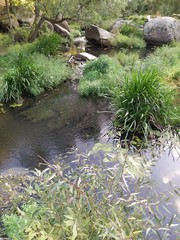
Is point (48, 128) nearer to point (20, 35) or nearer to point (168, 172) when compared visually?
point (168, 172)

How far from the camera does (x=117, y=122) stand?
6.06 m

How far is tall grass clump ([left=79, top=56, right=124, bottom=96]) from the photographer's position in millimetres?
7688

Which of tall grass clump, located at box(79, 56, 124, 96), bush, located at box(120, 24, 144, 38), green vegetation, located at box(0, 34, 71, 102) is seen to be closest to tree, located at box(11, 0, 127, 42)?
green vegetation, located at box(0, 34, 71, 102)

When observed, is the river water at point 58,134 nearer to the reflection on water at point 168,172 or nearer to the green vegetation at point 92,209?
the reflection on water at point 168,172

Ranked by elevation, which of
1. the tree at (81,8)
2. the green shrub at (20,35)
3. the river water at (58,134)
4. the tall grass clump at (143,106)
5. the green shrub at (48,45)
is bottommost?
the river water at (58,134)

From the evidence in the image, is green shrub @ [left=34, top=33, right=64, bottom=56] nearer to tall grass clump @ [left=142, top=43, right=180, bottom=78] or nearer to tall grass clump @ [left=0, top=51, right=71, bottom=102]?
tall grass clump @ [left=0, top=51, right=71, bottom=102]

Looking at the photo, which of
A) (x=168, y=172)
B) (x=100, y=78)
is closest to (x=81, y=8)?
(x=100, y=78)

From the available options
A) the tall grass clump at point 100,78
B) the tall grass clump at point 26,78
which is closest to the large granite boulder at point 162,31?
the tall grass clump at point 100,78

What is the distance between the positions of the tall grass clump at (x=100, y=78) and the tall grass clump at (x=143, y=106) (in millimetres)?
1149

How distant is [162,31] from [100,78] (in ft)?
29.8

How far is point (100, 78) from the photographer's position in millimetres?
8414

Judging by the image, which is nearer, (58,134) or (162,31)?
(58,134)

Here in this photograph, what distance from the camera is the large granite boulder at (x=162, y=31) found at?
50.7 feet

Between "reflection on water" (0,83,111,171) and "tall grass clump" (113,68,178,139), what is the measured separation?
0.66 m
